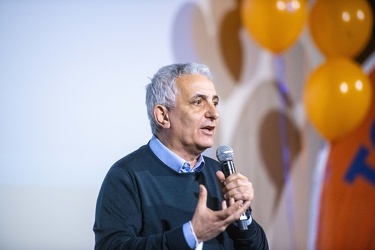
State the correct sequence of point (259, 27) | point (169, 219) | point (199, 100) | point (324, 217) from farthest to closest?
point (324, 217) < point (259, 27) < point (199, 100) < point (169, 219)

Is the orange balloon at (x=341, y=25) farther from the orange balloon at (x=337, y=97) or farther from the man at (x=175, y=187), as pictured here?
the man at (x=175, y=187)

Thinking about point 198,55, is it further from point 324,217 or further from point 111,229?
point 111,229

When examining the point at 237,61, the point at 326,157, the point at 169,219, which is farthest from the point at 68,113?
the point at 326,157

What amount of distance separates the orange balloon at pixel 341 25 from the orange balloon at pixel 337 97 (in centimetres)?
9

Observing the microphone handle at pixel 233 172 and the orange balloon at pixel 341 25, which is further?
the orange balloon at pixel 341 25

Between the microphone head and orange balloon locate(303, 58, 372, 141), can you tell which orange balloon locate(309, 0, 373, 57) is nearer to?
orange balloon locate(303, 58, 372, 141)

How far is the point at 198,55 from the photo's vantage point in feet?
10.2

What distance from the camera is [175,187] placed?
1732 mm

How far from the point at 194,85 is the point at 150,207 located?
0.46 m

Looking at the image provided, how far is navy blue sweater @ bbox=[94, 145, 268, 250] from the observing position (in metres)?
1.54

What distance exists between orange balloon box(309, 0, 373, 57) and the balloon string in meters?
0.34

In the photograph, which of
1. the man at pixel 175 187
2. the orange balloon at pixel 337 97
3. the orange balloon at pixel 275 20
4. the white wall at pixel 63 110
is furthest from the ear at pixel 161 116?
the orange balloon at pixel 337 97

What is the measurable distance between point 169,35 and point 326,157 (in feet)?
4.35

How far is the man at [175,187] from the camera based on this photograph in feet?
4.89
